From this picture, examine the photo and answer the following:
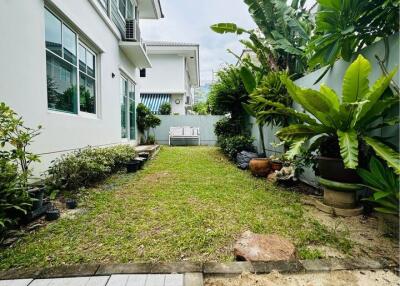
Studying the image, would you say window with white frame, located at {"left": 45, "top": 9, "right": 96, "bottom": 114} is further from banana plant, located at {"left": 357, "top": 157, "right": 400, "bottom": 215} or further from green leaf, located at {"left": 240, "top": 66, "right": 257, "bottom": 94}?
banana plant, located at {"left": 357, "top": 157, "right": 400, "bottom": 215}

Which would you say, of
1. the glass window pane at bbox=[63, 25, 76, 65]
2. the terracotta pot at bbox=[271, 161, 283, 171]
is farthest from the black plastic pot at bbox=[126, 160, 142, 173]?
the terracotta pot at bbox=[271, 161, 283, 171]

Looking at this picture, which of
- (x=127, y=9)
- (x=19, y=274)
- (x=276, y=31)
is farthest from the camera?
(x=127, y=9)

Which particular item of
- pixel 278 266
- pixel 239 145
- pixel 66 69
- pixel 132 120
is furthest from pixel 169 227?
pixel 132 120

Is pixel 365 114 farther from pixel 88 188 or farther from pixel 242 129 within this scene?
pixel 242 129

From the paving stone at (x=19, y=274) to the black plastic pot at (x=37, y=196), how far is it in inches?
47.6

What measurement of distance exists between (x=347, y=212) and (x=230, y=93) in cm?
648

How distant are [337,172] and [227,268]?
2212mm

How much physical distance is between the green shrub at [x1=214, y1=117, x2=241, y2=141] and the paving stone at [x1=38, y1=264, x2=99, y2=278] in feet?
29.5

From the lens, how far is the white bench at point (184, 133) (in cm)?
1554

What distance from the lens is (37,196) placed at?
3215 mm

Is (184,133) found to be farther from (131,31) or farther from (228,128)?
(131,31)

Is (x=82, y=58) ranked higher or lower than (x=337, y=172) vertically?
higher

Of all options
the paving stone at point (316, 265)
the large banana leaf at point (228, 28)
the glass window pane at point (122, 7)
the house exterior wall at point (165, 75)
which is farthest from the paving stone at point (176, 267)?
the house exterior wall at point (165, 75)

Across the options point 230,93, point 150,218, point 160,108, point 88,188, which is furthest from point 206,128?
point 150,218
